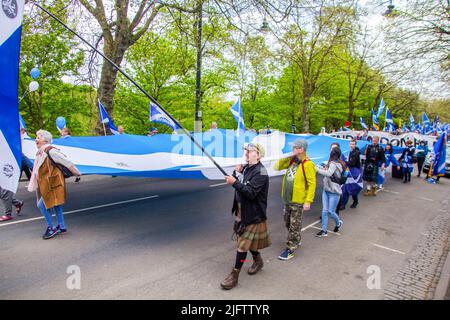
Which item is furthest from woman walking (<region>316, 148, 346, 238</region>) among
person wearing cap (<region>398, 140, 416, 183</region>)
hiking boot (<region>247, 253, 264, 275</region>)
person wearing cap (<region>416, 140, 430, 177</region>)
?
person wearing cap (<region>416, 140, 430, 177</region>)

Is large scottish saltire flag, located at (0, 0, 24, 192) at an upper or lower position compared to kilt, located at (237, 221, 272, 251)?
upper

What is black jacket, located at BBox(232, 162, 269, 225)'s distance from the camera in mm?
3828

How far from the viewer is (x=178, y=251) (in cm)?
518

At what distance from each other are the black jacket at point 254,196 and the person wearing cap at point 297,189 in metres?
1.14

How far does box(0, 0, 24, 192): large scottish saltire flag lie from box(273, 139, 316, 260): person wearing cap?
12.2 feet

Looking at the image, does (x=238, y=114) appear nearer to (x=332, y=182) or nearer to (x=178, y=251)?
(x=332, y=182)

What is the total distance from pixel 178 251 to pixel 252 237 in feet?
5.86

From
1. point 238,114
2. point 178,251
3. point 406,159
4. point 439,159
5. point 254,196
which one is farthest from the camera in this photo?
point 439,159

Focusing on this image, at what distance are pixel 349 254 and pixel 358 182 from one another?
375 centimetres

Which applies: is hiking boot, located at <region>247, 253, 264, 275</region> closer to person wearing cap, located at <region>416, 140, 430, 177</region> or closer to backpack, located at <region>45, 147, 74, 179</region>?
backpack, located at <region>45, 147, 74, 179</region>

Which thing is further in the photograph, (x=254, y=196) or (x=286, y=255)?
(x=286, y=255)

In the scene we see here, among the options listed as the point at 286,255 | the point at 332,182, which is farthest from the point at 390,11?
the point at 286,255

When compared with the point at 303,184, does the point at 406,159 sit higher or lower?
lower

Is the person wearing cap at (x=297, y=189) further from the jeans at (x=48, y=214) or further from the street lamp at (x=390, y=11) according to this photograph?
the street lamp at (x=390, y=11)
